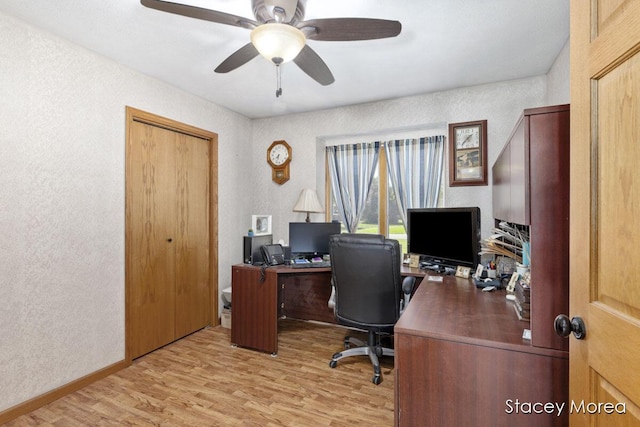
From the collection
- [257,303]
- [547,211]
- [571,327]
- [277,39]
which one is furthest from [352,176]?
[571,327]

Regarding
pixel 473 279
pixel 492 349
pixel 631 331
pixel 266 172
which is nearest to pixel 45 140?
pixel 266 172

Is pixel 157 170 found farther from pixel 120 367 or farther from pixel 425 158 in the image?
pixel 425 158

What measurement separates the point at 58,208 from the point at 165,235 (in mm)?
925

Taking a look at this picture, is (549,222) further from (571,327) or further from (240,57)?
(240,57)

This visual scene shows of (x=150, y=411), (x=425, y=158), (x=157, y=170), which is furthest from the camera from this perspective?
(x=425, y=158)

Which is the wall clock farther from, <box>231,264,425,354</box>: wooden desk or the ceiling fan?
the ceiling fan

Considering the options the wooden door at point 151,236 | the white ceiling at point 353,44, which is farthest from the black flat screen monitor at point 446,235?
the wooden door at point 151,236

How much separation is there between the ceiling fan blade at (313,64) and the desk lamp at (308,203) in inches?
60.9

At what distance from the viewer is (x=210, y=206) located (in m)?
3.45

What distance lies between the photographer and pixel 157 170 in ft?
9.42

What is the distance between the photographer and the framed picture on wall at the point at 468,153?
2.92 metres

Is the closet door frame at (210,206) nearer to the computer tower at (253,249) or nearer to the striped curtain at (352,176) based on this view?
the computer tower at (253,249)

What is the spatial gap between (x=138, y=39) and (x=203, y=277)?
2284 mm

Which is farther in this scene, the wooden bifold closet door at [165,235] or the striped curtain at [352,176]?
the striped curtain at [352,176]
